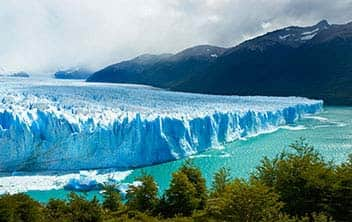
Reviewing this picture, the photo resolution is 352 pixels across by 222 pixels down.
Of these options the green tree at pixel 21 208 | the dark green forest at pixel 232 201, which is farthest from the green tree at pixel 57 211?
the green tree at pixel 21 208

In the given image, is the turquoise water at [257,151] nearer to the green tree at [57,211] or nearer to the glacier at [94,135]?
the glacier at [94,135]

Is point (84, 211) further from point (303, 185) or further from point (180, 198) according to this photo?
point (303, 185)

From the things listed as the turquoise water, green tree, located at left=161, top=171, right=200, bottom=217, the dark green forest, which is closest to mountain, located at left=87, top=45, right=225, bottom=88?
the turquoise water

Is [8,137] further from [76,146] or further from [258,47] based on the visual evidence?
[258,47]

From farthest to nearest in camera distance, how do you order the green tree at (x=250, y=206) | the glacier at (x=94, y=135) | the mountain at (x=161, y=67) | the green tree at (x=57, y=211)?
1. the mountain at (x=161, y=67)
2. the glacier at (x=94, y=135)
3. the green tree at (x=57, y=211)
4. the green tree at (x=250, y=206)

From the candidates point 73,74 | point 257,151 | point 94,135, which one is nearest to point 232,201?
point 94,135

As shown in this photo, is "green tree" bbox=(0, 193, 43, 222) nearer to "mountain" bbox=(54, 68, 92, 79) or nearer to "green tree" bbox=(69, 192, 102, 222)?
"green tree" bbox=(69, 192, 102, 222)
